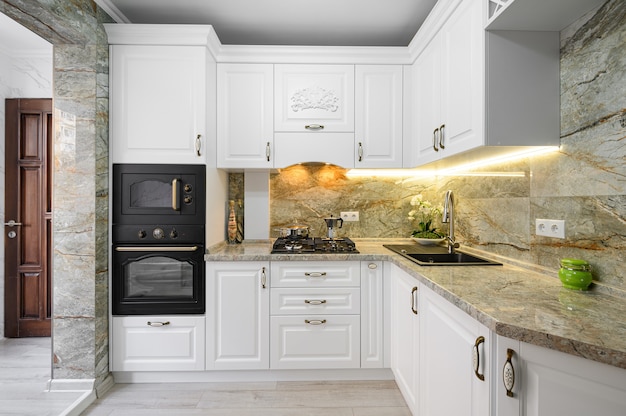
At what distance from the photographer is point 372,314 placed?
7.42 ft

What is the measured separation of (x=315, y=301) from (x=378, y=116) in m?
1.45

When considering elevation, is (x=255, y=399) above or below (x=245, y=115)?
below

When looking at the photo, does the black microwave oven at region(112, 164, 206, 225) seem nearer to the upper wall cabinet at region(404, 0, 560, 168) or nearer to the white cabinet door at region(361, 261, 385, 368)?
the white cabinet door at region(361, 261, 385, 368)

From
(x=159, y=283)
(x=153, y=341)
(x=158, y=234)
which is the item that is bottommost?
(x=153, y=341)

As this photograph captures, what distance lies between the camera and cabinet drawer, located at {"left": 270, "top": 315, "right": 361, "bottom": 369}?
2250mm

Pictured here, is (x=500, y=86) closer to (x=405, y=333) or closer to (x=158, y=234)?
(x=405, y=333)

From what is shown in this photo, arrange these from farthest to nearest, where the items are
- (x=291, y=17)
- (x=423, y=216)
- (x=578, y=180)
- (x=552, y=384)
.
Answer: (x=423, y=216), (x=291, y=17), (x=578, y=180), (x=552, y=384)

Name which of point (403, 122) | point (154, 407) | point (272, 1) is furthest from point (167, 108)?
point (154, 407)

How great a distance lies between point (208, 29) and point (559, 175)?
223cm

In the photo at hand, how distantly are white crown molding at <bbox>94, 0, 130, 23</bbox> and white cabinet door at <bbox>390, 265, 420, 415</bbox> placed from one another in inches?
103

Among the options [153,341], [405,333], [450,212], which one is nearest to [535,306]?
[405,333]

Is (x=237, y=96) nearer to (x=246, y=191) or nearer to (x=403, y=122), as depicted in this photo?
(x=246, y=191)

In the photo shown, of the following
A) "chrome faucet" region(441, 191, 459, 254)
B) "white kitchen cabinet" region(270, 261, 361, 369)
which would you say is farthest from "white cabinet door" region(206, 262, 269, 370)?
"chrome faucet" region(441, 191, 459, 254)

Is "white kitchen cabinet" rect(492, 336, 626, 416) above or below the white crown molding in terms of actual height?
below
